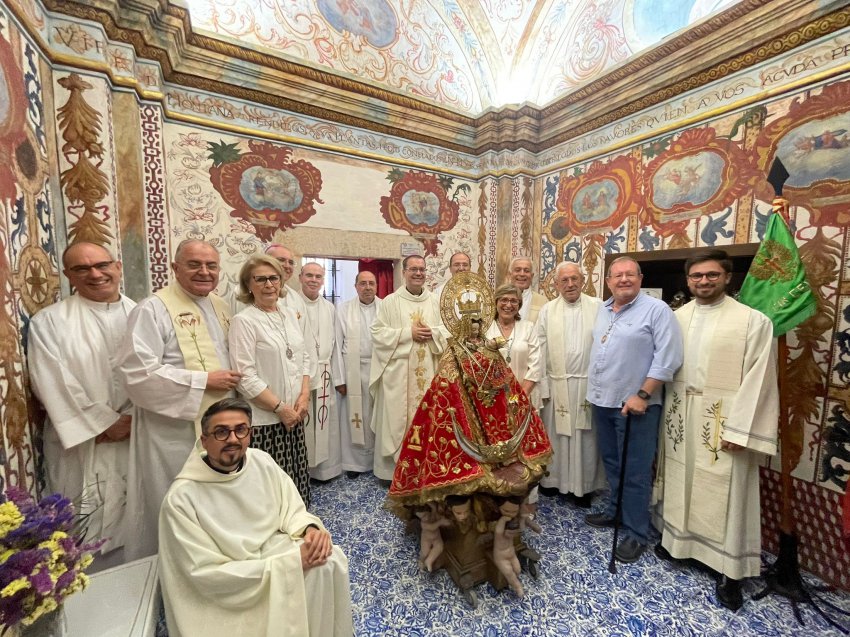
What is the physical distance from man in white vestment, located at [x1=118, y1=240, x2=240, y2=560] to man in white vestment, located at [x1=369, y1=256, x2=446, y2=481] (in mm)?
1584

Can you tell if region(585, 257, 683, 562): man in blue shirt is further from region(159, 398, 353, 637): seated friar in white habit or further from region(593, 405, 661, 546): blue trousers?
region(159, 398, 353, 637): seated friar in white habit

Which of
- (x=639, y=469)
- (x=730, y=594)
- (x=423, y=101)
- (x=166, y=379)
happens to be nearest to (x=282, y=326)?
(x=166, y=379)

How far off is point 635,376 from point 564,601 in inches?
64.5

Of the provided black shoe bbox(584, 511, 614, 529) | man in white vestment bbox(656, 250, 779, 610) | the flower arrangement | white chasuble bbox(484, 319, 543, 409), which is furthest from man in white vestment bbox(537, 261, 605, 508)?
the flower arrangement

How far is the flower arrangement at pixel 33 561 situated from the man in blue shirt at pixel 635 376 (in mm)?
3105

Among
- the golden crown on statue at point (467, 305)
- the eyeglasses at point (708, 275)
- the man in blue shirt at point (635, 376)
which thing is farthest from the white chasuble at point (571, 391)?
the golden crown on statue at point (467, 305)

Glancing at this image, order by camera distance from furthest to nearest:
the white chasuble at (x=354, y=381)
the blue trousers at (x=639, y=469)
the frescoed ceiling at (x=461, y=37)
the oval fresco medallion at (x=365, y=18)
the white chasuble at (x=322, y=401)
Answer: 1. the oval fresco medallion at (x=365, y=18)
2. the white chasuble at (x=354, y=381)
3. the frescoed ceiling at (x=461, y=37)
4. the white chasuble at (x=322, y=401)
5. the blue trousers at (x=639, y=469)

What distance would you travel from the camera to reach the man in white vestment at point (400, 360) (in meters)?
3.71

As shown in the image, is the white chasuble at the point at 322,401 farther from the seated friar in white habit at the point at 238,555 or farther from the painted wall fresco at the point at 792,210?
the painted wall fresco at the point at 792,210

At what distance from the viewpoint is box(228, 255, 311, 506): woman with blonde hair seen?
8.46ft

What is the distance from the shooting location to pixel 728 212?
134 inches

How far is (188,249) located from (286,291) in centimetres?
110

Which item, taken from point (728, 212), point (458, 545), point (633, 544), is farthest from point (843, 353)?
point (458, 545)

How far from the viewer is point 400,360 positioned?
374cm
